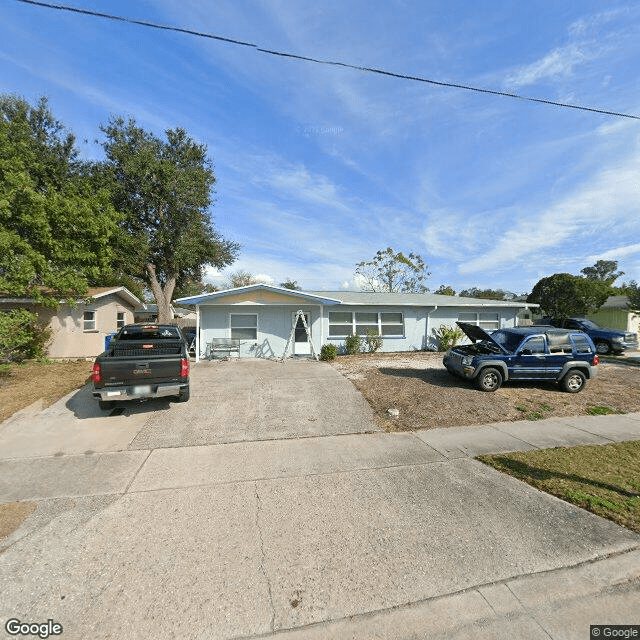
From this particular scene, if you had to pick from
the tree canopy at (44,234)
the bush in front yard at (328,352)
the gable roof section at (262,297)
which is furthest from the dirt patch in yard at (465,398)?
the tree canopy at (44,234)

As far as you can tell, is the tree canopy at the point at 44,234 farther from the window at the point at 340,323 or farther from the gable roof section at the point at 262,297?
the window at the point at 340,323

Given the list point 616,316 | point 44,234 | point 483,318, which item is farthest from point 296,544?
point 616,316

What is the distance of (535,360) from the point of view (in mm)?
8734

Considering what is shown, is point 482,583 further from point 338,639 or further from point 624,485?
point 624,485

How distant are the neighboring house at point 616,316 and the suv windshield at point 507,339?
24.1 meters

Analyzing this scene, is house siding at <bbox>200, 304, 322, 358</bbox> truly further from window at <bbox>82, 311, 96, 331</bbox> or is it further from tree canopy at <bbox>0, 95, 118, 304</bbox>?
window at <bbox>82, 311, 96, 331</bbox>

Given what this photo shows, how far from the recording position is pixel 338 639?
2.11 meters

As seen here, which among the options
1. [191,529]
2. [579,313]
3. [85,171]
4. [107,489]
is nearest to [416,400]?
[191,529]

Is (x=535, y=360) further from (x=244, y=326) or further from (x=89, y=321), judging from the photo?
(x=89, y=321)

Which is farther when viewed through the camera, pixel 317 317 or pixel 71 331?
pixel 317 317

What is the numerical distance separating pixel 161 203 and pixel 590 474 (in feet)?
79.3

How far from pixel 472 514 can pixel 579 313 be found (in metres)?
34.9

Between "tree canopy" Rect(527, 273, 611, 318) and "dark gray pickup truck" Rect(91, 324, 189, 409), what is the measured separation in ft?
116

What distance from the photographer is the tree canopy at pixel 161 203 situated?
20.0 metres
